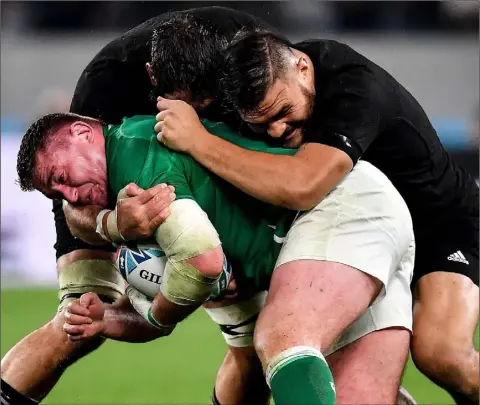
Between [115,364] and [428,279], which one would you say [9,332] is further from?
[428,279]

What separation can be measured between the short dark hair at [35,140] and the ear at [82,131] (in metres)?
0.02

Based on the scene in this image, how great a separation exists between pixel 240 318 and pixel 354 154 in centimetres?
99

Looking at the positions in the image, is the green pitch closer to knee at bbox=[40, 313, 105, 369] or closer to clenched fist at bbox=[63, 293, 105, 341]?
knee at bbox=[40, 313, 105, 369]

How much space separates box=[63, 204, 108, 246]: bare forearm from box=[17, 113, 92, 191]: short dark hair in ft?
0.85

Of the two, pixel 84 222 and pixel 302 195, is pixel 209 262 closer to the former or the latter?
pixel 302 195

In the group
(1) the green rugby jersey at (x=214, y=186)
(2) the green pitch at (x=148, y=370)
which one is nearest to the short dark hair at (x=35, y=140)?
(1) the green rugby jersey at (x=214, y=186)

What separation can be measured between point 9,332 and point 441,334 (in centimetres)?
441

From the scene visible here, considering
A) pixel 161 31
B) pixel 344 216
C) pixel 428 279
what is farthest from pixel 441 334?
pixel 161 31

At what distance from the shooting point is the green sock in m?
2.92

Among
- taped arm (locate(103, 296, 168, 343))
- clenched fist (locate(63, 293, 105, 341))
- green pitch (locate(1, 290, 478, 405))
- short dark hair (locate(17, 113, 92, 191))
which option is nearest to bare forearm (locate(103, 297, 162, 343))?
taped arm (locate(103, 296, 168, 343))

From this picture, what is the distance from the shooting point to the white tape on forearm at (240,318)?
13.4 ft

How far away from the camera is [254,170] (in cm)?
336

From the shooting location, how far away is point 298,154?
3.45 metres

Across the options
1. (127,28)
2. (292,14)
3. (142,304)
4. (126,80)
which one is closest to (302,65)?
(126,80)
